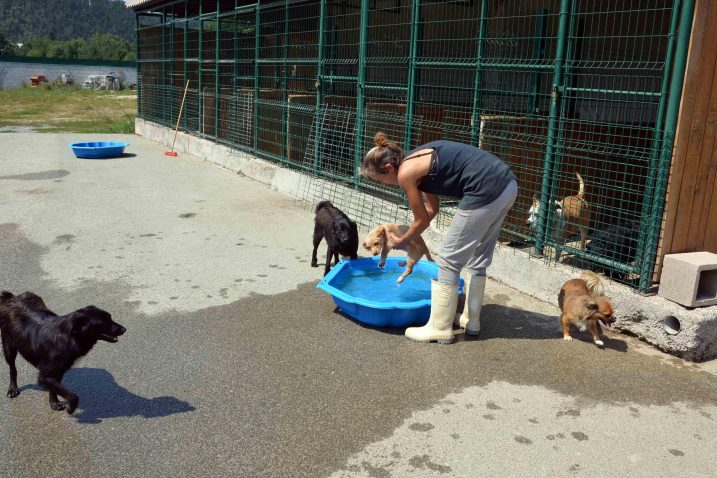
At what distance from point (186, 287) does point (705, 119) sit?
4.62 meters

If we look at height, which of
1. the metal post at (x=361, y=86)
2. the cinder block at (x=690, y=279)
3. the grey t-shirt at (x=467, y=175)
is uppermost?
the metal post at (x=361, y=86)

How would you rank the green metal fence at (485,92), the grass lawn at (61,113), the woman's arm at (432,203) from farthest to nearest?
the grass lawn at (61,113), the green metal fence at (485,92), the woman's arm at (432,203)

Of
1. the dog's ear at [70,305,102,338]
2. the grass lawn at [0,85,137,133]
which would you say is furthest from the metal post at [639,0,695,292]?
the grass lawn at [0,85,137,133]

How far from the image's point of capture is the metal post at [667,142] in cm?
459

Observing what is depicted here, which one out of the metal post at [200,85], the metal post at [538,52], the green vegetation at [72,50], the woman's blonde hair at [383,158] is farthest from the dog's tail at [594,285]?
the green vegetation at [72,50]

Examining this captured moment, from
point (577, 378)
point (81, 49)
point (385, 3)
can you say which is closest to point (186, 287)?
point (577, 378)

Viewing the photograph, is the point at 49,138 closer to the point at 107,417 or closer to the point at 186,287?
the point at 186,287

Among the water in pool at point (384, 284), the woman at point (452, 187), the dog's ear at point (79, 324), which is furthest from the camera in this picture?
the water in pool at point (384, 284)

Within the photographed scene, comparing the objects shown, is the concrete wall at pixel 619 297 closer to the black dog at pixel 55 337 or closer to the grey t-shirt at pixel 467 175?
the grey t-shirt at pixel 467 175

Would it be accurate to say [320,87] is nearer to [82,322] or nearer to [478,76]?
[478,76]

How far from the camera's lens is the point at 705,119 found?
4.85m

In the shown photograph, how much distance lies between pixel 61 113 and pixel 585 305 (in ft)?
88.7

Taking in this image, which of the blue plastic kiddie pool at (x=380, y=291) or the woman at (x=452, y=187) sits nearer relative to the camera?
the woman at (x=452, y=187)

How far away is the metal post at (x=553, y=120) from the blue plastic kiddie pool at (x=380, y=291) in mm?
1059
